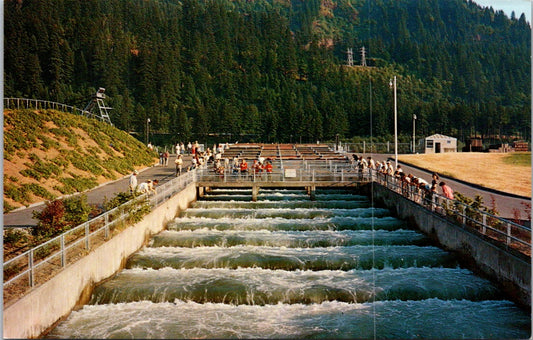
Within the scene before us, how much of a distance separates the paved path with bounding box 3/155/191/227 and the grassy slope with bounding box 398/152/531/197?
23622 mm

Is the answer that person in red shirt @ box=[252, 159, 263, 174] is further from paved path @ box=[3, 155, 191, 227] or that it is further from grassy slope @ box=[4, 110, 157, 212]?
grassy slope @ box=[4, 110, 157, 212]

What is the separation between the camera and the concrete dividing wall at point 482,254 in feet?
40.9

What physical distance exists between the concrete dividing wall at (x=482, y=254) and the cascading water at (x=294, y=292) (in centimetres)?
42

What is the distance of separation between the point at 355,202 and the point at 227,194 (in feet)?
34.7

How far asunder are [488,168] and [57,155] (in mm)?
36146

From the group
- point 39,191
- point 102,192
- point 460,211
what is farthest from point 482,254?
point 102,192

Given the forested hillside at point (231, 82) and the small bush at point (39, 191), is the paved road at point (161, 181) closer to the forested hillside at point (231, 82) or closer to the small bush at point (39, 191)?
the small bush at point (39, 191)

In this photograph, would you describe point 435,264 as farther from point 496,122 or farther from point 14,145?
point 496,122

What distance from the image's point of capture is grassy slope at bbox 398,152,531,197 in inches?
1161

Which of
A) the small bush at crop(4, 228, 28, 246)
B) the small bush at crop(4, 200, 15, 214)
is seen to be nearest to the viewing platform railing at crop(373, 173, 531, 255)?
the small bush at crop(4, 228, 28, 246)

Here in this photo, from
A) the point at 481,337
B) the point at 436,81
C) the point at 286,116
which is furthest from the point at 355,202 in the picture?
the point at 436,81

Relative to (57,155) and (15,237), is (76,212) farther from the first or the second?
(57,155)

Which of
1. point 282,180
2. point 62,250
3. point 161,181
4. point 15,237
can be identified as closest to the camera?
point 62,250

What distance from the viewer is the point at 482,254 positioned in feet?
49.6
